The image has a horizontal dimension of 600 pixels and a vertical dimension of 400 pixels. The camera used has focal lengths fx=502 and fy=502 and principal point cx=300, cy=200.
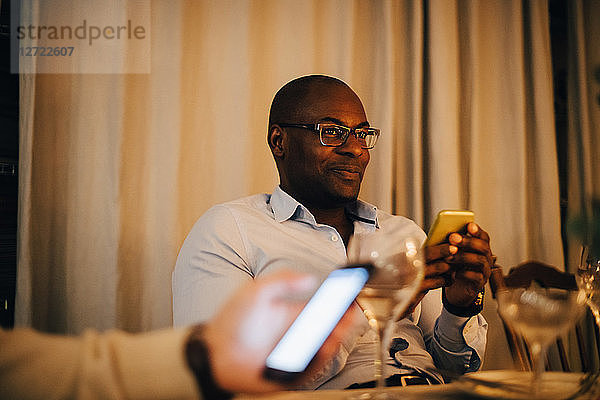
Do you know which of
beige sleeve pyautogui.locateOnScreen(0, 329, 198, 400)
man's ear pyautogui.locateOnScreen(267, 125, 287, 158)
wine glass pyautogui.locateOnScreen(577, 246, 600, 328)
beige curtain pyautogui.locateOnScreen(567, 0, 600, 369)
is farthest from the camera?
beige curtain pyautogui.locateOnScreen(567, 0, 600, 369)

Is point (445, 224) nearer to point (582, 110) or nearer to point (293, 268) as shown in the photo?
point (293, 268)

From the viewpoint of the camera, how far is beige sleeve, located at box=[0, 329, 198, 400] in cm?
45

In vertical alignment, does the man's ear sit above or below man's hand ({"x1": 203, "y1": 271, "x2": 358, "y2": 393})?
above

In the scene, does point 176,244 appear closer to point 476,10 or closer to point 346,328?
point 346,328

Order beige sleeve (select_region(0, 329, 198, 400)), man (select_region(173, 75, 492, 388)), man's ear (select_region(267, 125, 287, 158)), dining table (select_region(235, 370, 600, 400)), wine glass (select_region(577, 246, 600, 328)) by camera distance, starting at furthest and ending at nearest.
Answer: man's ear (select_region(267, 125, 287, 158)), man (select_region(173, 75, 492, 388)), wine glass (select_region(577, 246, 600, 328)), dining table (select_region(235, 370, 600, 400)), beige sleeve (select_region(0, 329, 198, 400))

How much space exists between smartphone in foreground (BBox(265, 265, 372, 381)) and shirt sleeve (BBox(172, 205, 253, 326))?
0.66 meters

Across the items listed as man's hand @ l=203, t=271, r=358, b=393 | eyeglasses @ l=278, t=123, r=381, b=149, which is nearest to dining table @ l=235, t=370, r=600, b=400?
man's hand @ l=203, t=271, r=358, b=393

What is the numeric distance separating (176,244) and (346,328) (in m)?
1.27

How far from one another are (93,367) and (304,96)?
3.99 ft

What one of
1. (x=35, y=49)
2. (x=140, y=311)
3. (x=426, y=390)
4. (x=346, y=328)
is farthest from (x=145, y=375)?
(x=35, y=49)

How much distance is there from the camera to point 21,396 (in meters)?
0.45

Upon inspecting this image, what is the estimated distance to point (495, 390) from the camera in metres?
0.67

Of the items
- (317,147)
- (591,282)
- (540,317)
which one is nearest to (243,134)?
(317,147)

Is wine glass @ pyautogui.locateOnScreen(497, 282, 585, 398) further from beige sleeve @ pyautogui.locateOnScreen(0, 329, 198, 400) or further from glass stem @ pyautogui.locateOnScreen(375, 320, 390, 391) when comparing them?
beige sleeve @ pyautogui.locateOnScreen(0, 329, 198, 400)
